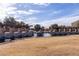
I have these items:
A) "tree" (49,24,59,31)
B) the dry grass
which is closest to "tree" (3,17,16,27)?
the dry grass

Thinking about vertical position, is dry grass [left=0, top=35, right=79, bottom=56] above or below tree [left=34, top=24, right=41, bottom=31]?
below

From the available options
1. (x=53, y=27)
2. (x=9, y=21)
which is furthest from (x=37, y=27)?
(x=9, y=21)

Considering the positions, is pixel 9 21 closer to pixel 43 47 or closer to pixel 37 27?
pixel 37 27

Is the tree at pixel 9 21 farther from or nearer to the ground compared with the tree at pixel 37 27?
farther from the ground

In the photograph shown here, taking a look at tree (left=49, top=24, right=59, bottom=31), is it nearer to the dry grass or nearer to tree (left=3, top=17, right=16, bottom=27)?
the dry grass

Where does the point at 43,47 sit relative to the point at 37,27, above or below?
below

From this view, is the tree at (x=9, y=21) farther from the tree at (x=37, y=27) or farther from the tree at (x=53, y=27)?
the tree at (x=53, y=27)

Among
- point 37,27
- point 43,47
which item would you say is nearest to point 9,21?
point 37,27

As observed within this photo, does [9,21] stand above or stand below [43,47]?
above

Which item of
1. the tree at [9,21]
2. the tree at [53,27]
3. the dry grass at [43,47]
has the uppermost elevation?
the tree at [9,21]

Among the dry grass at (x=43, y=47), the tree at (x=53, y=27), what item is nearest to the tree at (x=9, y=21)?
the dry grass at (x=43, y=47)
